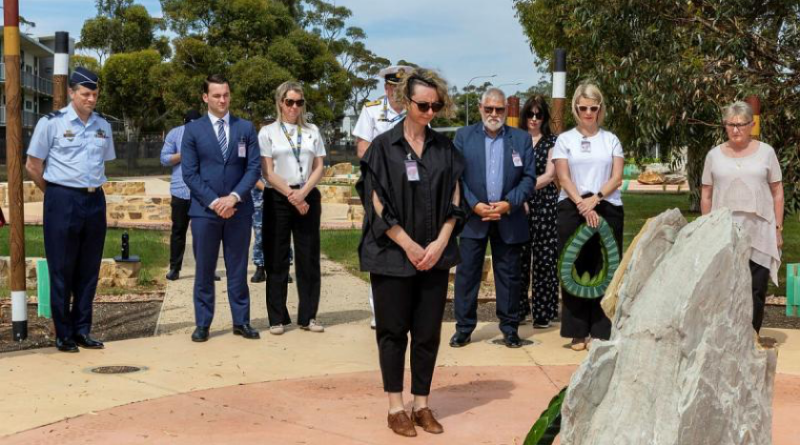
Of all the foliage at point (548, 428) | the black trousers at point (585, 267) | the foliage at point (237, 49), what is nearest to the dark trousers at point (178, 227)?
the black trousers at point (585, 267)

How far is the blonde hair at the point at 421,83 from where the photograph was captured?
545 cm

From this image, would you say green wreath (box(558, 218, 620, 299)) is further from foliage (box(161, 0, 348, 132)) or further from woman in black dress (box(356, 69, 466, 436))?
foliage (box(161, 0, 348, 132))

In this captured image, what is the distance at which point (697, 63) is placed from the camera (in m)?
11.3

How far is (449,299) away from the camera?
10.0 m

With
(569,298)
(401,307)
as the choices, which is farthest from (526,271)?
(401,307)

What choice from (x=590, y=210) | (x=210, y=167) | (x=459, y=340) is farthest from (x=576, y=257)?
(x=210, y=167)

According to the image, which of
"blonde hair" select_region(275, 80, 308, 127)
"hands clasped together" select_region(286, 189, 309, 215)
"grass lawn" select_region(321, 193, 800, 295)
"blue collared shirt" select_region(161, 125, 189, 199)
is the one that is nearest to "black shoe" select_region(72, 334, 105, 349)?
"hands clasped together" select_region(286, 189, 309, 215)

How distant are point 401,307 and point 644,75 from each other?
716 cm

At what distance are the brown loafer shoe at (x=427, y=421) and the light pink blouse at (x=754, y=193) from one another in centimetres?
297

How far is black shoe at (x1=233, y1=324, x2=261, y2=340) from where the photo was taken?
26.0 feet

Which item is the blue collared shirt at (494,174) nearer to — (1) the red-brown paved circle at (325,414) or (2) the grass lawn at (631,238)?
(1) the red-brown paved circle at (325,414)

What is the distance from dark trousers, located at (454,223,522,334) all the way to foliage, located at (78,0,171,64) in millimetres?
53745

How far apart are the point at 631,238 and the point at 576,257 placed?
1071cm

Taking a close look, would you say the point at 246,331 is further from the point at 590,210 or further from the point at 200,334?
the point at 590,210
